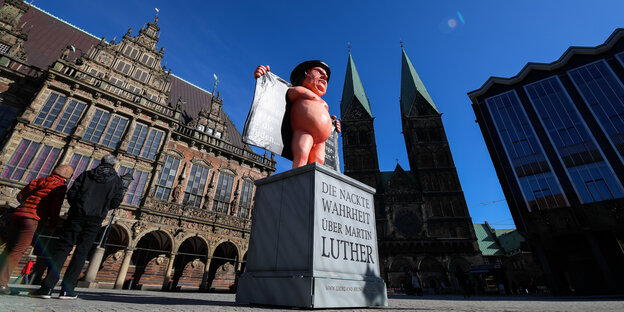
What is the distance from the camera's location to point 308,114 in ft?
13.4

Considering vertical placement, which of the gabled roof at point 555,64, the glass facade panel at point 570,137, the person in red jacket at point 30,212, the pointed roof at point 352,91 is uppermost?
the pointed roof at point 352,91

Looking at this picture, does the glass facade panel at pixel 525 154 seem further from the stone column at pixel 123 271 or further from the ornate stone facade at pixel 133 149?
the stone column at pixel 123 271

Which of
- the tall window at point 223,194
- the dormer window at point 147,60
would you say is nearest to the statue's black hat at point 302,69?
the tall window at point 223,194

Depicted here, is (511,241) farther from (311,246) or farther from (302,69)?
(311,246)

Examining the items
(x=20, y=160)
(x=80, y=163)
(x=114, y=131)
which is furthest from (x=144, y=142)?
(x=20, y=160)

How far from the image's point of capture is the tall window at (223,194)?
56.0ft

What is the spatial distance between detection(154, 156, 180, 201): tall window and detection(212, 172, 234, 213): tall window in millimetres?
2952

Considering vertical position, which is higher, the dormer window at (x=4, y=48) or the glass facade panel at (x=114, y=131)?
the dormer window at (x=4, y=48)

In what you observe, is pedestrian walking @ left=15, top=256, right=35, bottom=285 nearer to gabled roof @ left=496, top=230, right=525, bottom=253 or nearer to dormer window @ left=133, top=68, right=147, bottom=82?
dormer window @ left=133, top=68, right=147, bottom=82

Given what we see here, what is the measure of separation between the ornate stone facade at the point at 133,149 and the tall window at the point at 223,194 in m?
0.07

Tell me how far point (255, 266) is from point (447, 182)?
37446 millimetres

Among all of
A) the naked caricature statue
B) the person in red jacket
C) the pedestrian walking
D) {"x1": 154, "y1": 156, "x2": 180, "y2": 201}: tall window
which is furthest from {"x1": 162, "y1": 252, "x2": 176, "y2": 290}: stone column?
the naked caricature statue

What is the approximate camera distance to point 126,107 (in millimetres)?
14805

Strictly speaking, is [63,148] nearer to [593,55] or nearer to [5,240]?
[5,240]
